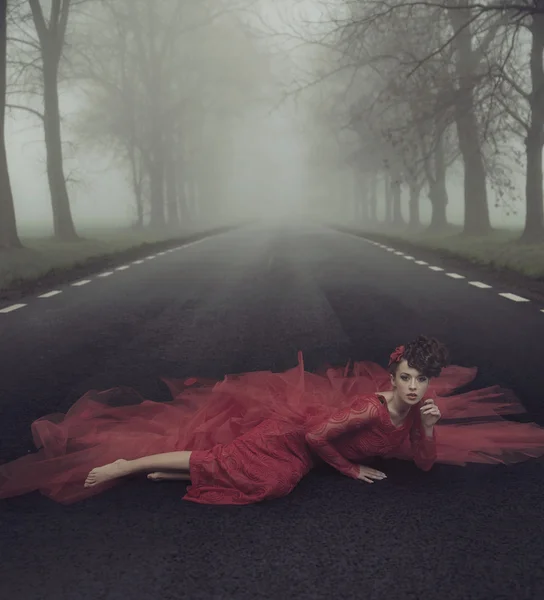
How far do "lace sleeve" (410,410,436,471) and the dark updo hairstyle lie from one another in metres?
0.31

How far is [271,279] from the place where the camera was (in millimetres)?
15391

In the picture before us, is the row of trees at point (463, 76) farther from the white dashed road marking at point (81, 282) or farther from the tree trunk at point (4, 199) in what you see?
the tree trunk at point (4, 199)

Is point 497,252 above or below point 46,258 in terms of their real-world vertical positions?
below

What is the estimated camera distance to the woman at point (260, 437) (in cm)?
354

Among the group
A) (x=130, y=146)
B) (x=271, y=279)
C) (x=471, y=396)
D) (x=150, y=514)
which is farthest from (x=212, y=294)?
(x=130, y=146)

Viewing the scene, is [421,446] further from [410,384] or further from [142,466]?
[142,466]

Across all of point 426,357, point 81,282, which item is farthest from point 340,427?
point 81,282

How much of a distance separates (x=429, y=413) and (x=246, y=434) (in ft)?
2.72

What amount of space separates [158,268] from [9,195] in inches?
180

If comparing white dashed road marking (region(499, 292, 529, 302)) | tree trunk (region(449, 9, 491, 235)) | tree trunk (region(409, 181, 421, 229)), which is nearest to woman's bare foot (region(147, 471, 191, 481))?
white dashed road marking (region(499, 292, 529, 302))

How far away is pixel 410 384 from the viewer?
137 inches

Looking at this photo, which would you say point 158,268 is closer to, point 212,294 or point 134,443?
point 212,294

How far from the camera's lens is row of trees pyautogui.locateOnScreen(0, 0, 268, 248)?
26.3 meters

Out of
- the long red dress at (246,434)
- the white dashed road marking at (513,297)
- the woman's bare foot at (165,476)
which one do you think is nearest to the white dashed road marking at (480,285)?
the white dashed road marking at (513,297)
